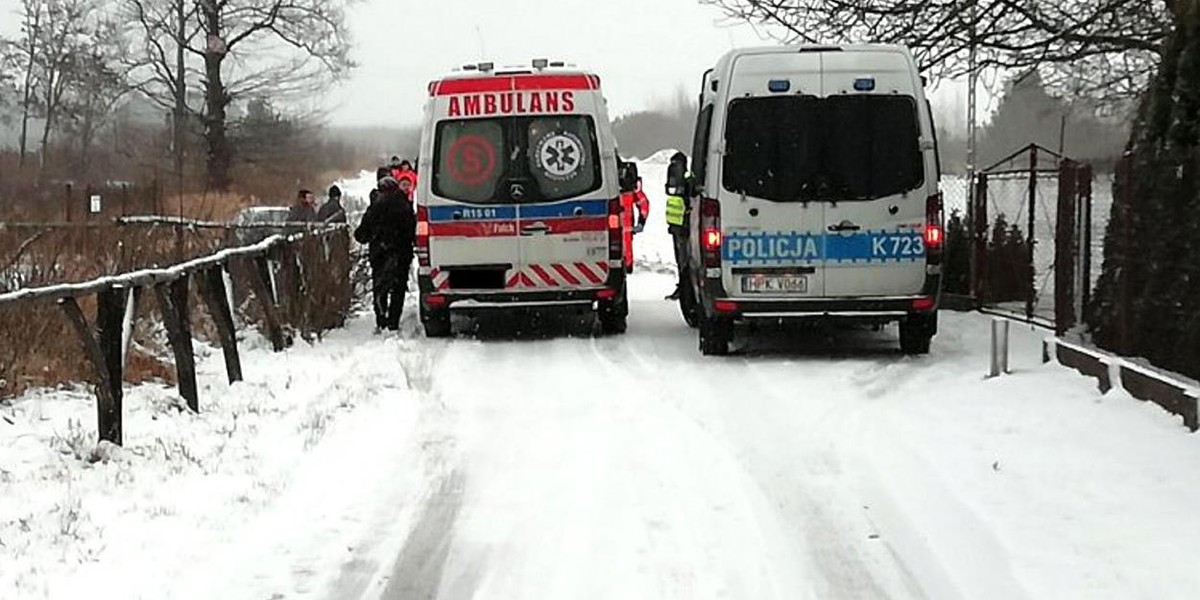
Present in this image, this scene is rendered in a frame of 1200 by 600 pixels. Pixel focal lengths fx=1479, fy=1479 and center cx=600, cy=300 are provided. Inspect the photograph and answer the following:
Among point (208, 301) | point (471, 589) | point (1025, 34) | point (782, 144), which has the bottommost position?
point (471, 589)

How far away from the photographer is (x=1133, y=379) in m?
9.27

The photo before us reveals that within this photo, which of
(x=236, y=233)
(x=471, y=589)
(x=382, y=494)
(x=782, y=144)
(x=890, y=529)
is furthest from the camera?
(x=236, y=233)

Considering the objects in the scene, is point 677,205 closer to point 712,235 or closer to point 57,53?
point 712,235

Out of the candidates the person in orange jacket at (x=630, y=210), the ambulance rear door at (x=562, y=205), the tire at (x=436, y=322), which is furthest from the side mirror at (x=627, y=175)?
the tire at (x=436, y=322)

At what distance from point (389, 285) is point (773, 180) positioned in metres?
4.72

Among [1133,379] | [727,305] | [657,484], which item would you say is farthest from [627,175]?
[657,484]

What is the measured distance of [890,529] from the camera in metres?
6.71

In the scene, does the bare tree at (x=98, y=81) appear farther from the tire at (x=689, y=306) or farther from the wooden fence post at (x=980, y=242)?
the wooden fence post at (x=980, y=242)

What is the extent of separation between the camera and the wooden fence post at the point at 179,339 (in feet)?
31.3

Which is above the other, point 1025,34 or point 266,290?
point 1025,34

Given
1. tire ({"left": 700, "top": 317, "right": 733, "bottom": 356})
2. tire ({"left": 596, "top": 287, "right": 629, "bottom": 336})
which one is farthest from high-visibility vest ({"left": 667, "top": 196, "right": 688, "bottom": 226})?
tire ({"left": 700, "top": 317, "right": 733, "bottom": 356})

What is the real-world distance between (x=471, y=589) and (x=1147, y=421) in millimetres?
4606

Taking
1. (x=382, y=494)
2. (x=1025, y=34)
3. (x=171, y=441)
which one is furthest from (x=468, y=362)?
(x=1025, y=34)

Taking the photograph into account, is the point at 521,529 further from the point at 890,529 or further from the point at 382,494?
the point at 890,529
